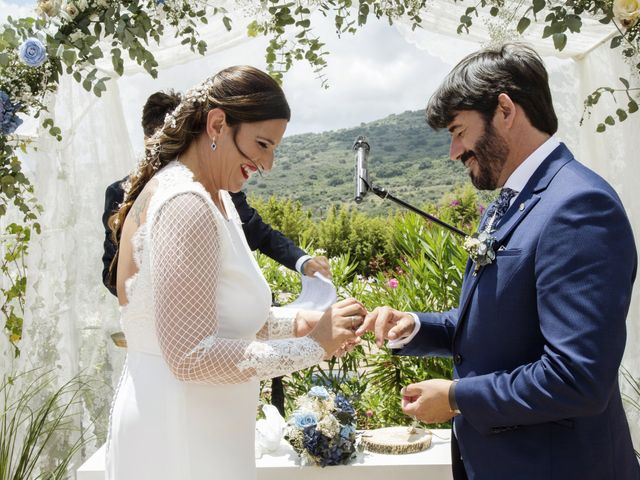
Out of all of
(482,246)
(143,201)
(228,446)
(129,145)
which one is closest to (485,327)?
(482,246)

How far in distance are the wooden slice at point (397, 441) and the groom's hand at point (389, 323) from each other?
1398mm

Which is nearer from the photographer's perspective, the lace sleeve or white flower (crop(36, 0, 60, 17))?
the lace sleeve

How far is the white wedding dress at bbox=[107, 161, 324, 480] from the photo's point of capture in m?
1.58

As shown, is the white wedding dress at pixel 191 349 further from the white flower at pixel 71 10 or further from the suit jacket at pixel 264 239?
the suit jacket at pixel 264 239

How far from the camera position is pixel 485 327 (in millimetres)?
1622

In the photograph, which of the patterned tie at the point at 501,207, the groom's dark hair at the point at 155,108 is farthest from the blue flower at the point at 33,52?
the patterned tie at the point at 501,207

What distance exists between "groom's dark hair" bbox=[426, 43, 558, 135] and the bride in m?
0.48

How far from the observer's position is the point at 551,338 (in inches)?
56.8

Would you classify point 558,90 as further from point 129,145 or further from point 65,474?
point 65,474

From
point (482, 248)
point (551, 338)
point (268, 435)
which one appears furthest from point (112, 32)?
point (551, 338)

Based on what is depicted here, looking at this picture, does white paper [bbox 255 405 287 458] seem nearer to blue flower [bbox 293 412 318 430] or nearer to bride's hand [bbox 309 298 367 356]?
blue flower [bbox 293 412 318 430]

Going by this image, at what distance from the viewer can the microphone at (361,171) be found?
2.20m

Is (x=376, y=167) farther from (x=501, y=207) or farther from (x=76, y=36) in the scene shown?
(x=501, y=207)

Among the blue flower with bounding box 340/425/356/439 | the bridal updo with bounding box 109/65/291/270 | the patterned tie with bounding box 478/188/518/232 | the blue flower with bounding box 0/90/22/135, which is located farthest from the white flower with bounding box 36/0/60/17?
the blue flower with bounding box 340/425/356/439
